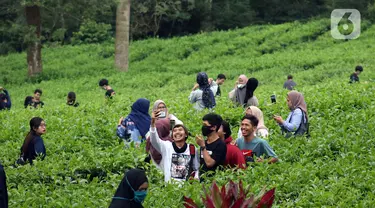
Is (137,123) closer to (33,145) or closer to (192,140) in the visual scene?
(192,140)

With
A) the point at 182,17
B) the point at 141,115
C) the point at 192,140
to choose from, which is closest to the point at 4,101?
the point at 141,115

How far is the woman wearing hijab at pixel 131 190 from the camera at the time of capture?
284 inches

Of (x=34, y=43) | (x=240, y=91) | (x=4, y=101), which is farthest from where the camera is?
(x=34, y=43)

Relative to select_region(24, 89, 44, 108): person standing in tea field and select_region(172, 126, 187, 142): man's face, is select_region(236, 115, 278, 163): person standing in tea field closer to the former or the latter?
select_region(172, 126, 187, 142): man's face

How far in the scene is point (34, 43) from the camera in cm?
2880

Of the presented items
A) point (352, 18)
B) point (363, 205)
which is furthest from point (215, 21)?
point (363, 205)

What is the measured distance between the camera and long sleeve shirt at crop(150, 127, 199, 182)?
919cm

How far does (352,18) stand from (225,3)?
10.1 meters

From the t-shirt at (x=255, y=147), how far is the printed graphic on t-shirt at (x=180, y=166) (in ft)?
3.19

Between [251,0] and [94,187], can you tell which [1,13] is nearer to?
[251,0]

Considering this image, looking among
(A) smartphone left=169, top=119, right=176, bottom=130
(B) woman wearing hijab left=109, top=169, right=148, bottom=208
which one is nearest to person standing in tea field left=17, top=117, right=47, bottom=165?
(A) smartphone left=169, top=119, right=176, bottom=130

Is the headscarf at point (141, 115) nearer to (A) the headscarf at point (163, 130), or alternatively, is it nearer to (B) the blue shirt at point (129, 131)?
(B) the blue shirt at point (129, 131)

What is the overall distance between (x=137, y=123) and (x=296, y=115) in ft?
8.10

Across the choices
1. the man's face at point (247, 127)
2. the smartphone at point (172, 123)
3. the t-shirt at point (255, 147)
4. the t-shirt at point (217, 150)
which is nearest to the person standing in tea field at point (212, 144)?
the t-shirt at point (217, 150)
